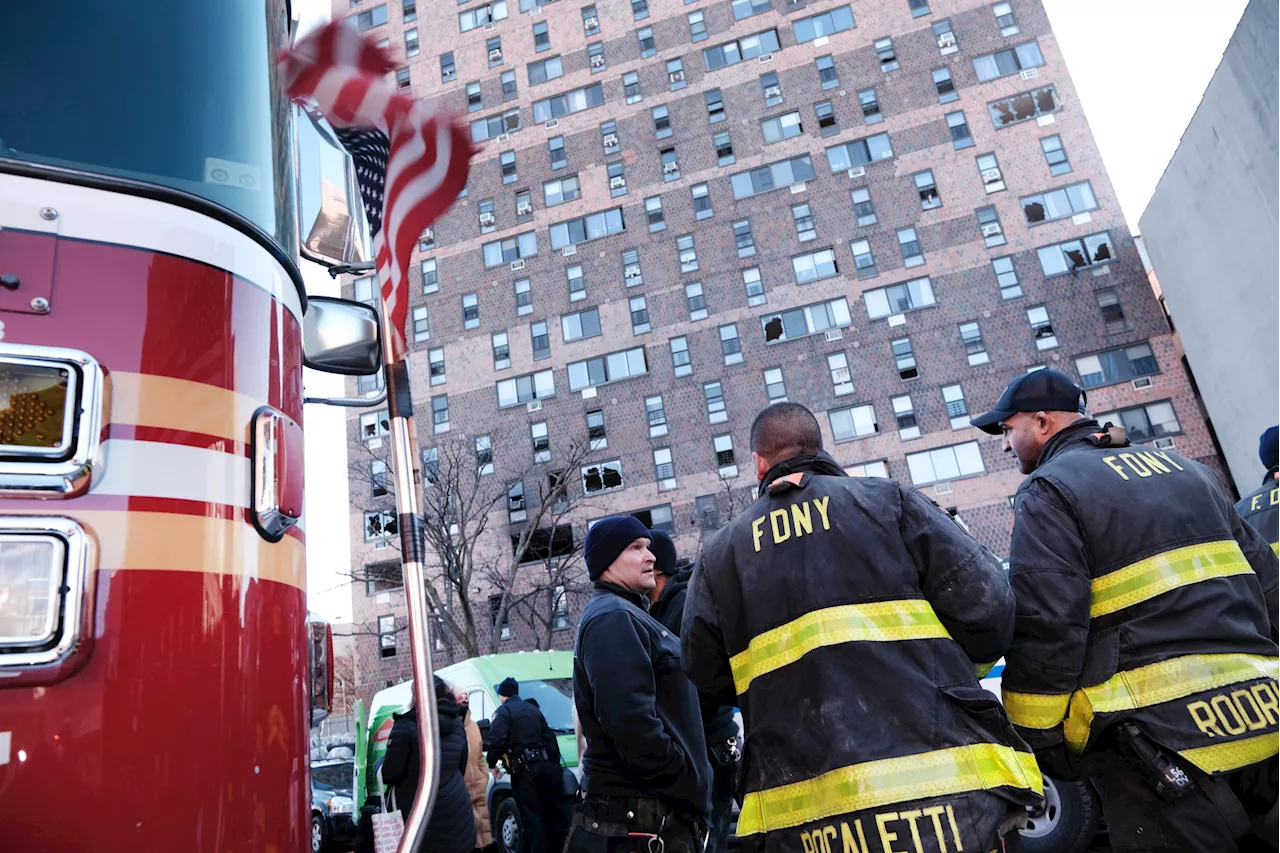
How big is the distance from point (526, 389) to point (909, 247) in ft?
56.0

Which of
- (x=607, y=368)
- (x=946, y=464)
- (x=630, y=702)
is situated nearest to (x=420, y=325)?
(x=607, y=368)

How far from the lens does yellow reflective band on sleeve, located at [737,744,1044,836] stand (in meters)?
2.24

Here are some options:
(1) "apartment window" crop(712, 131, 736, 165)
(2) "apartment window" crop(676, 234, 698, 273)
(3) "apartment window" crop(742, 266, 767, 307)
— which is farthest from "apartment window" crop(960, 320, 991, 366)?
(1) "apartment window" crop(712, 131, 736, 165)

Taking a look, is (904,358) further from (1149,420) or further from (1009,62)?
(1009,62)

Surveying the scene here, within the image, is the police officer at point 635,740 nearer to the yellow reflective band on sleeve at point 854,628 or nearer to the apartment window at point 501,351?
the yellow reflective band on sleeve at point 854,628

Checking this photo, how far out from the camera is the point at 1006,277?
34.5 metres

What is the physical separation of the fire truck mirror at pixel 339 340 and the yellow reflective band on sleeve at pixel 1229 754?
2742 millimetres

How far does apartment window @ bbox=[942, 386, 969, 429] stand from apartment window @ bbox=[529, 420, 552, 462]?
631 inches

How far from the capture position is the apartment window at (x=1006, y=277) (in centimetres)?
3425

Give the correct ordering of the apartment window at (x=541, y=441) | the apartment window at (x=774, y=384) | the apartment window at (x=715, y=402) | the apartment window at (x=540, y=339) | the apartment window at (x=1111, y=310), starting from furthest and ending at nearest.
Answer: the apartment window at (x=540, y=339), the apartment window at (x=541, y=441), the apartment window at (x=715, y=402), the apartment window at (x=774, y=384), the apartment window at (x=1111, y=310)

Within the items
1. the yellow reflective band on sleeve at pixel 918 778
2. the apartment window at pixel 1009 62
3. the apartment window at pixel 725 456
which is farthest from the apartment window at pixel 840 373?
the yellow reflective band on sleeve at pixel 918 778

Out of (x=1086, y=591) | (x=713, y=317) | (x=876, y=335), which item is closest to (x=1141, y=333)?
(x=876, y=335)

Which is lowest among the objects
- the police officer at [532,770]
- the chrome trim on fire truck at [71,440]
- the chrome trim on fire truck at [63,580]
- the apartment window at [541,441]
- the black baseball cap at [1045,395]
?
the police officer at [532,770]

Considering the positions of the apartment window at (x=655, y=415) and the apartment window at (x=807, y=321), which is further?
the apartment window at (x=655, y=415)
